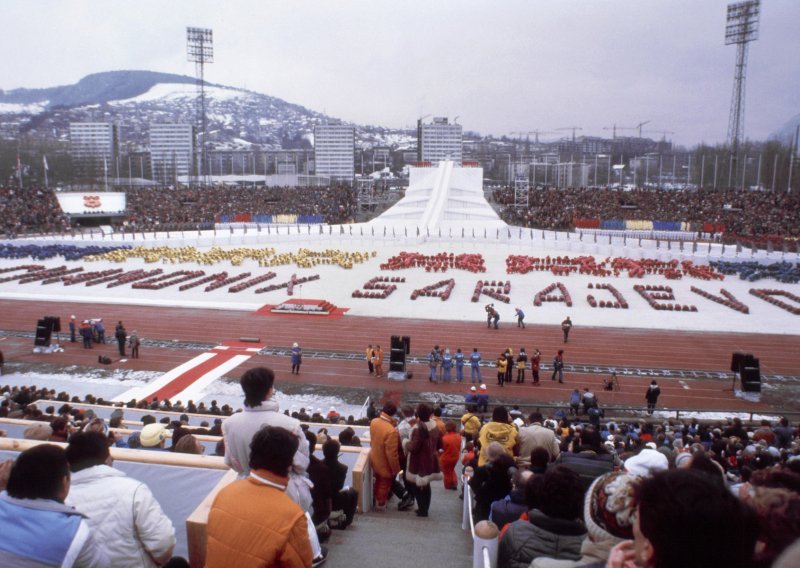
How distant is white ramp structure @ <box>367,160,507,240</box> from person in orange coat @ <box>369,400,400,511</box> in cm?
4330

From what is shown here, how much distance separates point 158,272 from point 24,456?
37.7 m

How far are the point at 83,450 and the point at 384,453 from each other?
4.12m

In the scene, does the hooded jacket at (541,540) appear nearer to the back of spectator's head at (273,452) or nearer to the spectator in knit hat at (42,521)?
the back of spectator's head at (273,452)

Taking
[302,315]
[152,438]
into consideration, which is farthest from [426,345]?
[152,438]

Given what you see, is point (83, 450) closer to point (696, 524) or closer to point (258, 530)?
point (258, 530)

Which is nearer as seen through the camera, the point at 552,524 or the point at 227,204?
the point at 552,524

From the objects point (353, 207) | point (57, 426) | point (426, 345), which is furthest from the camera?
point (353, 207)

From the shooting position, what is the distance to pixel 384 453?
729cm

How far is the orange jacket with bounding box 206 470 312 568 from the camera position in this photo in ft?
10.9

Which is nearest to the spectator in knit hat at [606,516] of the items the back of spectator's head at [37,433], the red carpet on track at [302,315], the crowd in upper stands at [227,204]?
the back of spectator's head at [37,433]

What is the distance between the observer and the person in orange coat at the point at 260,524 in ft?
10.9

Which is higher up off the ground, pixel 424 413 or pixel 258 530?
pixel 258 530

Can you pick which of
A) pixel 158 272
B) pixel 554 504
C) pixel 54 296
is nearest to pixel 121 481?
pixel 554 504

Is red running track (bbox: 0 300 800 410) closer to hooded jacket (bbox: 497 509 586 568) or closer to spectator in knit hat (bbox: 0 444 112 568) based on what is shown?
hooded jacket (bbox: 497 509 586 568)
